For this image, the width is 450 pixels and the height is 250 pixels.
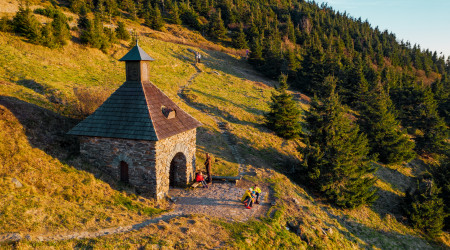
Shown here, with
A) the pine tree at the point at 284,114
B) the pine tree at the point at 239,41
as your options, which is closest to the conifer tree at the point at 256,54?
the pine tree at the point at 239,41

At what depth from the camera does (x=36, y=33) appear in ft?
88.2

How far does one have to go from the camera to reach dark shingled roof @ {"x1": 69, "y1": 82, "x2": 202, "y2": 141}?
45.9 feet

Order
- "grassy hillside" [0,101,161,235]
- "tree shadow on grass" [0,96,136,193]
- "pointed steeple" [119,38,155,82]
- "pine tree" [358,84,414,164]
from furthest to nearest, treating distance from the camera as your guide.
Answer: "pine tree" [358,84,414,164] < "pointed steeple" [119,38,155,82] < "tree shadow on grass" [0,96,136,193] < "grassy hillside" [0,101,161,235]

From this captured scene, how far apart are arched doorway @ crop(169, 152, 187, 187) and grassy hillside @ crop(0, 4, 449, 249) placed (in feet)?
8.85

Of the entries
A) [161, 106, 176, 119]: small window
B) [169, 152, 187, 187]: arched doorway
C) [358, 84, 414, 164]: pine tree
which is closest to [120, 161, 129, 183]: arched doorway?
[169, 152, 187, 187]: arched doorway

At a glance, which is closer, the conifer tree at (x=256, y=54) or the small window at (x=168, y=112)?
the small window at (x=168, y=112)

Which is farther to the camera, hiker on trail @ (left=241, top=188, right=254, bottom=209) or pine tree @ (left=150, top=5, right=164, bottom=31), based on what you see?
pine tree @ (left=150, top=5, right=164, bottom=31)

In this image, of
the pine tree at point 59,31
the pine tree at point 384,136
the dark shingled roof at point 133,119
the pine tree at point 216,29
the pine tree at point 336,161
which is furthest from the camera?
the pine tree at point 216,29

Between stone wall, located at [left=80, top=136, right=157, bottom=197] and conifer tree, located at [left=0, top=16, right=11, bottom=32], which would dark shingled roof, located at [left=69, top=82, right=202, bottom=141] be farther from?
conifer tree, located at [left=0, top=16, right=11, bottom=32]

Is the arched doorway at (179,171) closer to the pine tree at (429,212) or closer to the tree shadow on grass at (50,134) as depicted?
the tree shadow on grass at (50,134)

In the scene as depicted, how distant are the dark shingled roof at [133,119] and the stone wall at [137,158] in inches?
16.4

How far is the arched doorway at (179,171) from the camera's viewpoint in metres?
17.0

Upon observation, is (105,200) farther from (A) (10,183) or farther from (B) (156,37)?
(B) (156,37)

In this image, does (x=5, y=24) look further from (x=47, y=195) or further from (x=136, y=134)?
(x=47, y=195)
